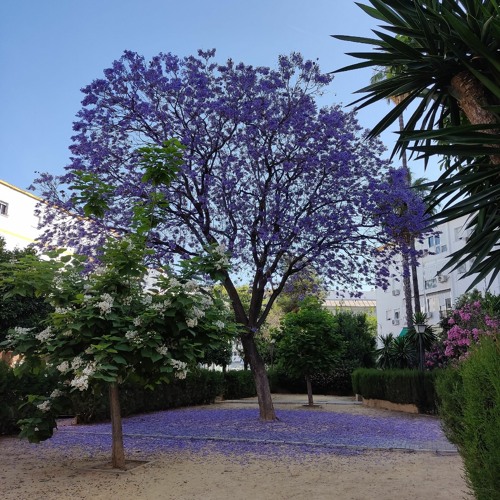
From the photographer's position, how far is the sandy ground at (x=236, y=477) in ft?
19.2

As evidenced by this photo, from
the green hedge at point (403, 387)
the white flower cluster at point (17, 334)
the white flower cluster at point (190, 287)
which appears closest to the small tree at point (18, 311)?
the white flower cluster at point (17, 334)

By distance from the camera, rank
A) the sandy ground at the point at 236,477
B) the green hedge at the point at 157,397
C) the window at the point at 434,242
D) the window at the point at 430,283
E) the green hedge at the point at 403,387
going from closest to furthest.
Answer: the sandy ground at the point at 236,477, the green hedge at the point at 157,397, the green hedge at the point at 403,387, the window at the point at 434,242, the window at the point at 430,283

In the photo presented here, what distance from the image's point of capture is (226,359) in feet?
84.8

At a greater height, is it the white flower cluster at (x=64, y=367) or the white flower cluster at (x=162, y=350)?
the white flower cluster at (x=162, y=350)

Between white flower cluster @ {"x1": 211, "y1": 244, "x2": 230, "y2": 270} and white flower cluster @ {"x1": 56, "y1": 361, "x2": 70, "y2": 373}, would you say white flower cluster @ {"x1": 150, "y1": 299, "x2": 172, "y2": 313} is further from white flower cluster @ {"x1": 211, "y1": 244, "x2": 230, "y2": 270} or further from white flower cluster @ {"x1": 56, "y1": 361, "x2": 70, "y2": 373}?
white flower cluster @ {"x1": 56, "y1": 361, "x2": 70, "y2": 373}

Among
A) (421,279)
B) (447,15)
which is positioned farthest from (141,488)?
(421,279)

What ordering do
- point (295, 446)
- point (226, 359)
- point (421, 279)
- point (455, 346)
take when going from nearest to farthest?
point (295, 446) < point (455, 346) < point (226, 359) < point (421, 279)

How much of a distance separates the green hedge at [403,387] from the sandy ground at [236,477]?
28.9ft

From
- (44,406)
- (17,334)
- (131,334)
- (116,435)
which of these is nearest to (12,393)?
(44,406)

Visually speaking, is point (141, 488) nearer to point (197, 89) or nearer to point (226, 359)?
point (197, 89)

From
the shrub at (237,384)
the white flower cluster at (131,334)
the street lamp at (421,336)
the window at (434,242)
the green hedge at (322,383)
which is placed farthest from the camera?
the window at (434,242)

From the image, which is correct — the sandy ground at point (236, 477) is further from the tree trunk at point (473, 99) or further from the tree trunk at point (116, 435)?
the tree trunk at point (473, 99)

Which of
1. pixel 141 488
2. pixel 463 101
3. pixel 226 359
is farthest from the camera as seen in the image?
pixel 226 359

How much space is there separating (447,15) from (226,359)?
22.7 metres
